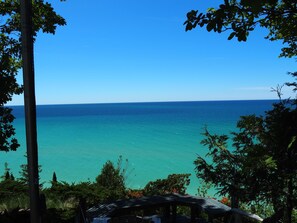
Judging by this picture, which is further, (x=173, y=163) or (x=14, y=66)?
(x=173, y=163)

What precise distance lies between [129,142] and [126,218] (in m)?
58.0

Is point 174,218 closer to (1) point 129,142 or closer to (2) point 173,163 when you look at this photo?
(2) point 173,163

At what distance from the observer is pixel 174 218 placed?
11.4 m

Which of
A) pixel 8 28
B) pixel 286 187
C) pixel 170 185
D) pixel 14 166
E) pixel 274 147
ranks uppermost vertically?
pixel 8 28

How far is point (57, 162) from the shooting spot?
157 feet

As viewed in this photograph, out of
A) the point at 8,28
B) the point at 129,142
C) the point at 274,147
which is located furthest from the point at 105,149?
the point at 274,147

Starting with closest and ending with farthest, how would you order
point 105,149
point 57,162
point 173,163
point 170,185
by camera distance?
1. point 170,185
2. point 173,163
3. point 57,162
4. point 105,149

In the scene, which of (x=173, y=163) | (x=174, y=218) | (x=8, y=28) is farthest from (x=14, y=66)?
(x=173, y=163)

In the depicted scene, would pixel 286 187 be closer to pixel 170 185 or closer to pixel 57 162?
pixel 170 185

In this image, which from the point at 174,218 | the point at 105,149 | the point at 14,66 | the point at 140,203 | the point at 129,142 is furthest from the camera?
the point at 129,142

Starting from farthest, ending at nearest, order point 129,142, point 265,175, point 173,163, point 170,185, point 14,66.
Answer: point 129,142, point 173,163, point 170,185, point 14,66, point 265,175

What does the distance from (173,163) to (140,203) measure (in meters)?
34.2

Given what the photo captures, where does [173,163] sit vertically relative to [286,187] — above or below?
below

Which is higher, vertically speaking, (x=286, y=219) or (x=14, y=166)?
(x=286, y=219)
